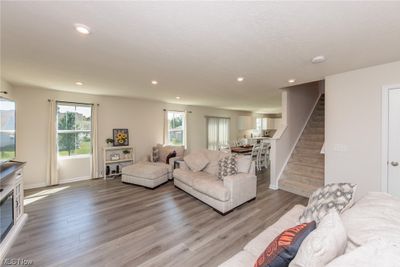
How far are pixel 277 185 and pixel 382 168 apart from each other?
1.88 meters

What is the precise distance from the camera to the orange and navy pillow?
0.94 metres

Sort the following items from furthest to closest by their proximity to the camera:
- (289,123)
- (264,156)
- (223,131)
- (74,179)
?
1. (223,131)
2. (264,156)
3. (74,179)
4. (289,123)

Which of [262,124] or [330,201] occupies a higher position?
[262,124]

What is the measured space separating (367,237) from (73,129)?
18.8 feet

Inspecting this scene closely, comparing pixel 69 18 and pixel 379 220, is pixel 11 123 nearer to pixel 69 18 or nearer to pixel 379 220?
pixel 69 18

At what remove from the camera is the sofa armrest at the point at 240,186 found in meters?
2.95

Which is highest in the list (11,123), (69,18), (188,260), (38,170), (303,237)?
(69,18)

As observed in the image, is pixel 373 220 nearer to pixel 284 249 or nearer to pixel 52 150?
pixel 284 249

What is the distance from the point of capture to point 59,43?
1910mm

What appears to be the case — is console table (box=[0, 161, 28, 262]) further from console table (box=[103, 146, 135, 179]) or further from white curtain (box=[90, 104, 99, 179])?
console table (box=[103, 146, 135, 179])

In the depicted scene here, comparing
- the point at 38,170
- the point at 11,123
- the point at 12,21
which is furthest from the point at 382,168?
the point at 38,170

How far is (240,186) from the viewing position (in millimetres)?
3078

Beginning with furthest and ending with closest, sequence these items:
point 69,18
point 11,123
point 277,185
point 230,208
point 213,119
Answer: point 213,119 < point 277,185 < point 230,208 < point 11,123 < point 69,18

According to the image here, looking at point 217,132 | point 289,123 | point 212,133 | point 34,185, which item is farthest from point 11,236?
point 217,132
